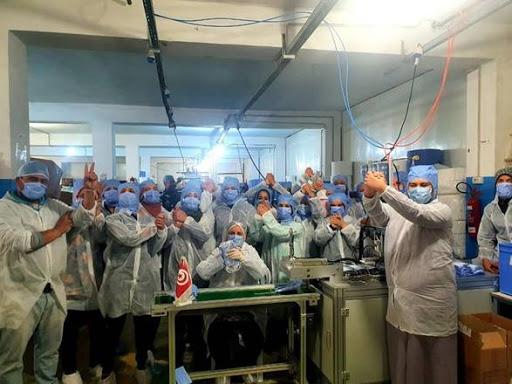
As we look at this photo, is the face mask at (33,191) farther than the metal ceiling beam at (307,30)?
Yes

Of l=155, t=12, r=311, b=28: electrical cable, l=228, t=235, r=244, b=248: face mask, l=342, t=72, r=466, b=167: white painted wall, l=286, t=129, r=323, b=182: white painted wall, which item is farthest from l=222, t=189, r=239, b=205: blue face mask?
l=286, t=129, r=323, b=182: white painted wall

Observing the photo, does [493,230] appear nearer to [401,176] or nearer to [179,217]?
[401,176]

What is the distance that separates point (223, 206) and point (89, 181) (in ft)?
3.71

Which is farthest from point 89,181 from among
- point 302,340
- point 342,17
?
point 342,17

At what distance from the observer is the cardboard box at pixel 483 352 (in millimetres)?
1842

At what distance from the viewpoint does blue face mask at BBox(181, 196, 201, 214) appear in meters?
2.59

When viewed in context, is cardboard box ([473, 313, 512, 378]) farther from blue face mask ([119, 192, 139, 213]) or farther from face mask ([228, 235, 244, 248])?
blue face mask ([119, 192, 139, 213])

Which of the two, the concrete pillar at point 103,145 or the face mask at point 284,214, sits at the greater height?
the concrete pillar at point 103,145

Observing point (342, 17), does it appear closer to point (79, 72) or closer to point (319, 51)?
point (319, 51)

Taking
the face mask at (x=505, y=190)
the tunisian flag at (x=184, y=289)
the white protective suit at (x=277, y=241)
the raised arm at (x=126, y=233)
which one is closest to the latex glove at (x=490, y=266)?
the face mask at (x=505, y=190)

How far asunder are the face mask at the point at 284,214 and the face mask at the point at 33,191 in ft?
5.37

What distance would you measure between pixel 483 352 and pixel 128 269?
214cm

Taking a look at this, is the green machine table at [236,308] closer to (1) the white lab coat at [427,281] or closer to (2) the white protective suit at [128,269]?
(2) the white protective suit at [128,269]

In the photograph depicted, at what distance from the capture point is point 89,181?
2193 millimetres
